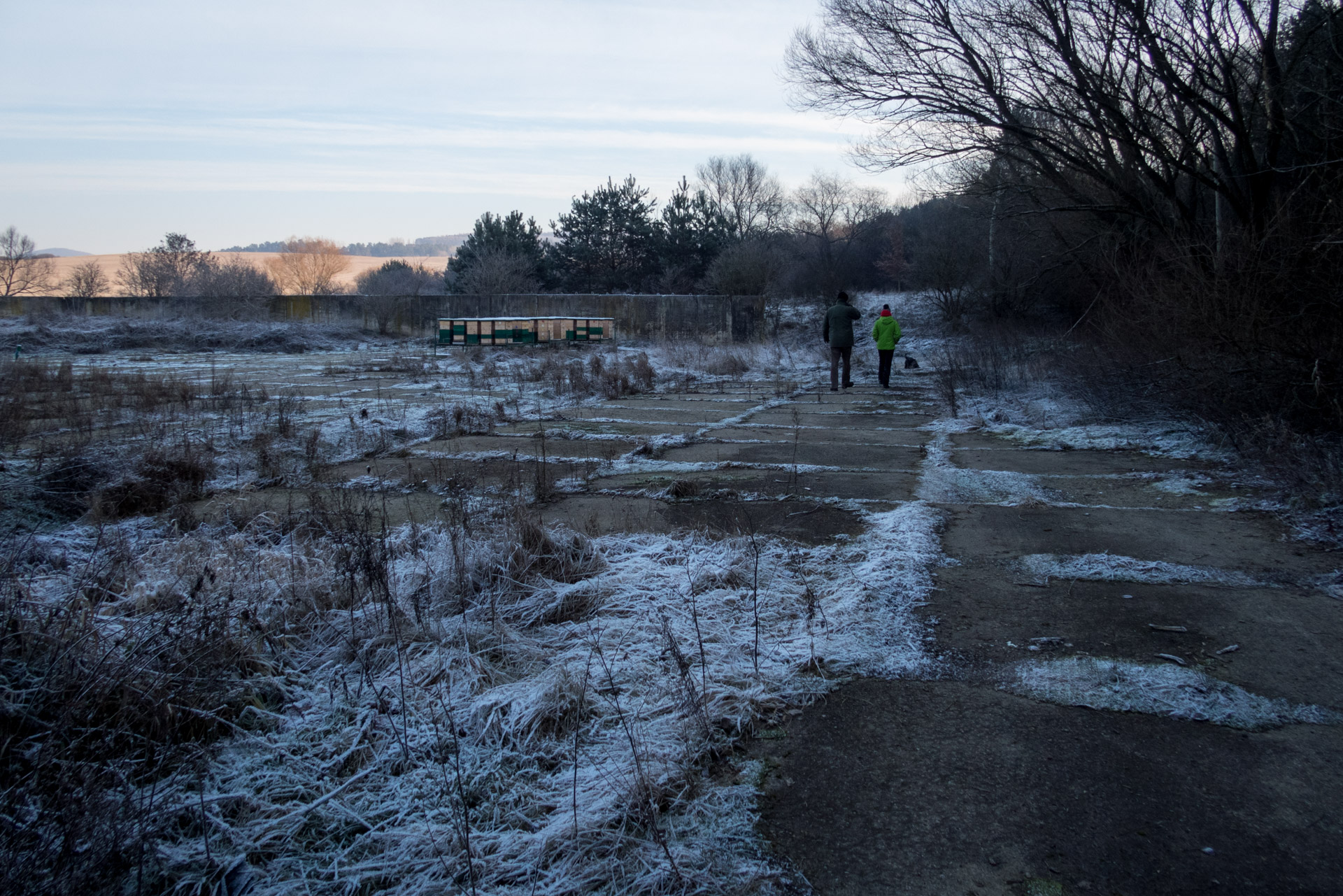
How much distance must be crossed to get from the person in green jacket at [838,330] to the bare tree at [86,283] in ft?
128

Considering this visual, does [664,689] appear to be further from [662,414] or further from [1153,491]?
[662,414]

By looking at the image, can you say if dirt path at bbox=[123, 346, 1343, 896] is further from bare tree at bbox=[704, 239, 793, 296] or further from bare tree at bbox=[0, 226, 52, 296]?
bare tree at bbox=[0, 226, 52, 296]

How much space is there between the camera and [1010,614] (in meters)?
3.59

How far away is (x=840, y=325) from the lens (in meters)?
14.6

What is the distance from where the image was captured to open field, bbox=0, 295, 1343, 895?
1.98 metres

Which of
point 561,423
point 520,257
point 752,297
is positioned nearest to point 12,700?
point 561,423

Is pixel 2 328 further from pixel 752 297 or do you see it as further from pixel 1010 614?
pixel 1010 614

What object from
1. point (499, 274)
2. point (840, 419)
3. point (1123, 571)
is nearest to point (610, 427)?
point (840, 419)

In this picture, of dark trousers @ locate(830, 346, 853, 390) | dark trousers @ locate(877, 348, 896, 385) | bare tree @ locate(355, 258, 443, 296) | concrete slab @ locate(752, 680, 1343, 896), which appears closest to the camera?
concrete slab @ locate(752, 680, 1343, 896)

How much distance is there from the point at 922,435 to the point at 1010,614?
5899mm

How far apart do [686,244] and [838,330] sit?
30023 mm

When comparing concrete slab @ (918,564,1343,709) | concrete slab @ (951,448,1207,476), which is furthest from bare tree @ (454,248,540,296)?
concrete slab @ (918,564,1343,709)

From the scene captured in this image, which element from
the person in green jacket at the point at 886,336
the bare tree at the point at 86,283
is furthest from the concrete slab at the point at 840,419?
the bare tree at the point at 86,283

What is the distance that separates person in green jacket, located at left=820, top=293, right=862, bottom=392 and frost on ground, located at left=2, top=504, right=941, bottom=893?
34.0 ft
